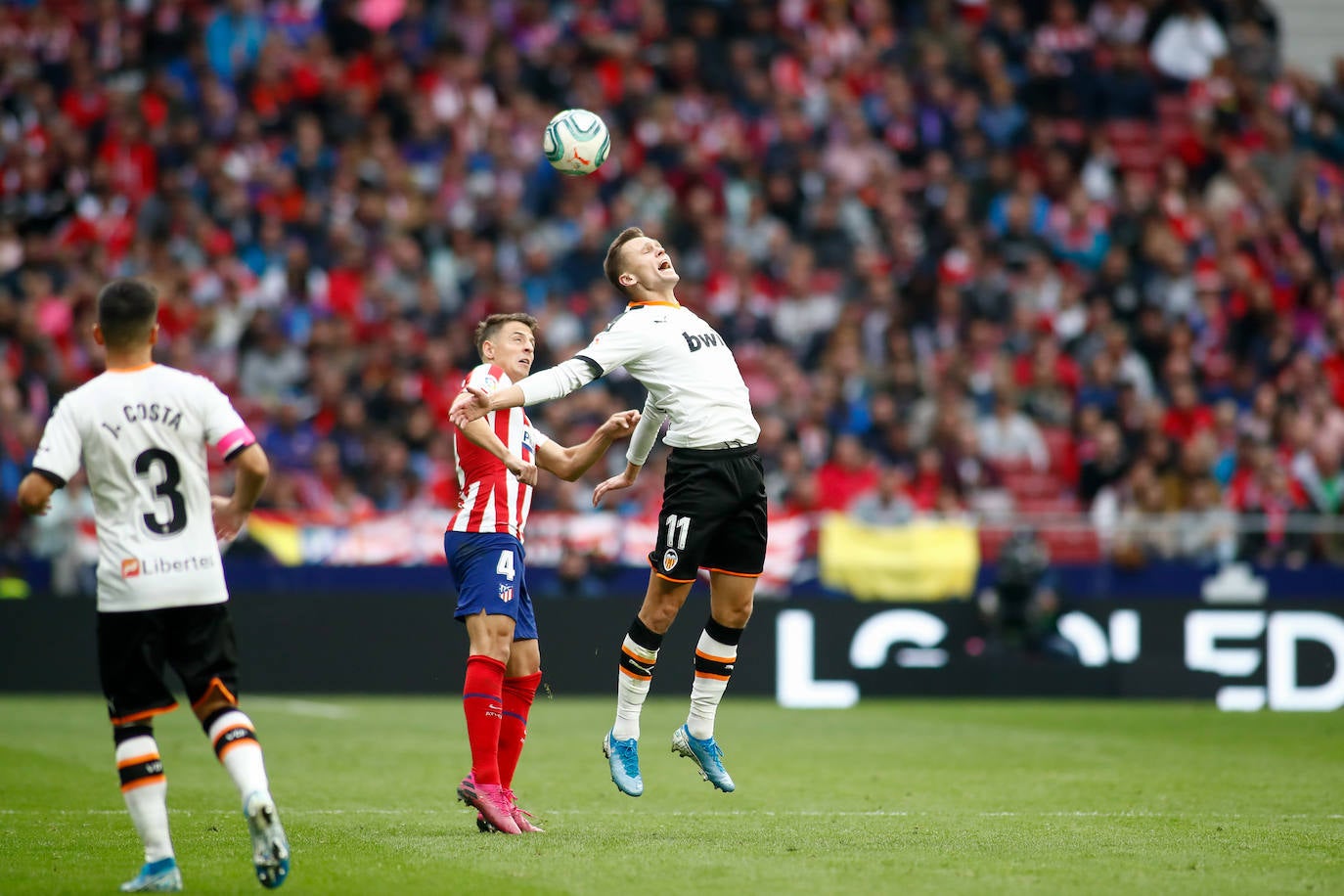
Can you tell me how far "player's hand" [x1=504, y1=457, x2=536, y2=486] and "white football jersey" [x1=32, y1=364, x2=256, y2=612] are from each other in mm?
1667

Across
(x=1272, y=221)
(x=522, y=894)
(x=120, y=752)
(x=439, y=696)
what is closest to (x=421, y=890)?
(x=522, y=894)

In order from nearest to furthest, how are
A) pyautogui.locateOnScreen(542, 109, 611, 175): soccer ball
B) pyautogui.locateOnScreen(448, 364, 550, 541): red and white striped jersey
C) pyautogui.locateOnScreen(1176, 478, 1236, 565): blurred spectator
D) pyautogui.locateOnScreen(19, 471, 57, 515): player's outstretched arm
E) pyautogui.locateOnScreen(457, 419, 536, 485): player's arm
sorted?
pyautogui.locateOnScreen(19, 471, 57, 515): player's outstretched arm → pyautogui.locateOnScreen(457, 419, 536, 485): player's arm → pyautogui.locateOnScreen(448, 364, 550, 541): red and white striped jersey → pyautogui.locateOnScreen(542, 109, 611, 175): soccer ball → pyautogui.locateOnScreen(1176, 478, 1236, 565): blurred spectator

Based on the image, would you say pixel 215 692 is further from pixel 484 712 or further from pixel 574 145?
pixel 574 145

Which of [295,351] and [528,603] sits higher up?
[295,351]

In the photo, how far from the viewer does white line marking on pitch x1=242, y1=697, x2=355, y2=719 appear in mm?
14844

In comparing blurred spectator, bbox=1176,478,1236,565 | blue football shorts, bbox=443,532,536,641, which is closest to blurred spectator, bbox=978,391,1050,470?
blurred spectator, bbox=1176,478,1236,565

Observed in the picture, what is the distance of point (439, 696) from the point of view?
1670cm

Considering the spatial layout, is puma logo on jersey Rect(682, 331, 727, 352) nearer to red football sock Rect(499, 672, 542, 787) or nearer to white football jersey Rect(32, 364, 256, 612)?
red football sock Rect(499, 672, 542, 787)

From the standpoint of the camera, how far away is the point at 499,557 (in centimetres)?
802

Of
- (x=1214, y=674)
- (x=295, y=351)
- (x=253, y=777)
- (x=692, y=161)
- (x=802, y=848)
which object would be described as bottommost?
(x=1214, y=674)

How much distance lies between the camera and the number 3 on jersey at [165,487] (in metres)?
6.29

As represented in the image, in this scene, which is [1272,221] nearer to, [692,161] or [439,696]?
[692,161]

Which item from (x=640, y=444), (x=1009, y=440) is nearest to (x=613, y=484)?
(x=640, y=444)

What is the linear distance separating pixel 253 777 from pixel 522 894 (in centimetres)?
108
